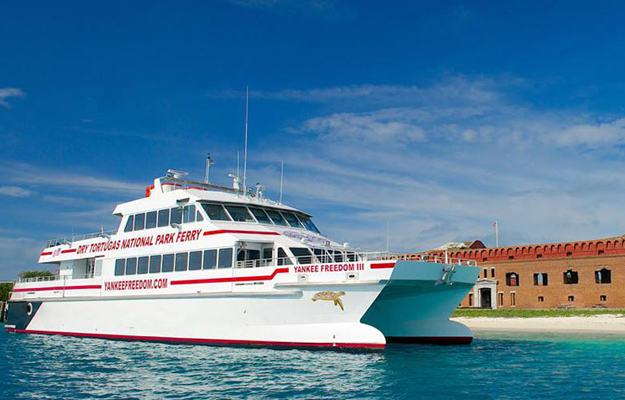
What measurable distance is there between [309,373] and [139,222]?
13.1 m

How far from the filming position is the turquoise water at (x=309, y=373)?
13.0 meters

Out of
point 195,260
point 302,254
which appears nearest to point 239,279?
point 302,254

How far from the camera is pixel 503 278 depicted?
5288 centimetres

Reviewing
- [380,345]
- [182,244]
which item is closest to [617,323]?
[380,345]

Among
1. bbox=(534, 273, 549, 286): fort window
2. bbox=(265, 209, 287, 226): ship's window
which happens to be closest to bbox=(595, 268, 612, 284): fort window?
bbox=(534, 273, 549, 286): fort window

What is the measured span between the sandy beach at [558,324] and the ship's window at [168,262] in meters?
25.2

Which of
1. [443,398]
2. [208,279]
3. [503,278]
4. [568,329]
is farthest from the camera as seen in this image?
[503,278]

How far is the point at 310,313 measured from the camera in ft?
60.6

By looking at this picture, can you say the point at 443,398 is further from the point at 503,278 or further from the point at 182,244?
the point at 503,278

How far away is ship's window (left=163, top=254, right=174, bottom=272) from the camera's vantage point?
22922 millimetres

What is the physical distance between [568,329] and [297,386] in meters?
29.5

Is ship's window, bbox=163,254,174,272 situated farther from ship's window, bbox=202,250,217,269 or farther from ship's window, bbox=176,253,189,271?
→ ship's window, bbox=202,250,217,269

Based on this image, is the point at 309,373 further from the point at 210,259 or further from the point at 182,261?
the point at 182,261

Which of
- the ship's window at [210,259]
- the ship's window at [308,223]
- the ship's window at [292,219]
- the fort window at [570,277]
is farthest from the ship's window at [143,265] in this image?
the fort window at [570,277]
